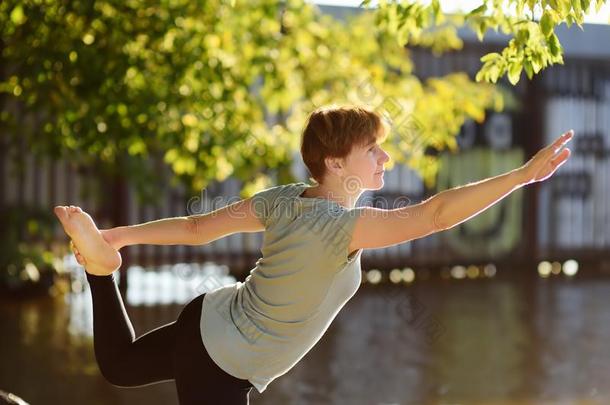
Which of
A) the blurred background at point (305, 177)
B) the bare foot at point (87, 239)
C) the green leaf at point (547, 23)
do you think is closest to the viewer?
the bare foot at point (87, 239)

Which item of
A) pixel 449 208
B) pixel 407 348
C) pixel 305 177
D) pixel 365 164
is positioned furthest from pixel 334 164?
pixel 305 177

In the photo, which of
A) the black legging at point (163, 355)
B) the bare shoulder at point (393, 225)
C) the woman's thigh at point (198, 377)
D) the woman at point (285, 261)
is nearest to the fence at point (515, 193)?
the black legging at point (163, 355)

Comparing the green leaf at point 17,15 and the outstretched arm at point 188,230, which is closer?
the outstretched arm at point 188,230

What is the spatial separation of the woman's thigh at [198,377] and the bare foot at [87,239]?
30 cm

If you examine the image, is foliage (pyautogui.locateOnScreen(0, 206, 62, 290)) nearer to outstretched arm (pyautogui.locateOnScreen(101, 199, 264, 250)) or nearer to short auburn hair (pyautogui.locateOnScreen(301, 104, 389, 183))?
outstretched arm (pyautogui.locateOnScreen(101, 199, 264, 250))

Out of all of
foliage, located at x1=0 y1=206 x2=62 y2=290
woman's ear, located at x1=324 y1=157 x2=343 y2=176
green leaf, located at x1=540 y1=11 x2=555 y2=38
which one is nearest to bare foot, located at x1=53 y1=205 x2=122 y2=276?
woman's ear, located at x1=324 y1=157 x2=343 y2=176

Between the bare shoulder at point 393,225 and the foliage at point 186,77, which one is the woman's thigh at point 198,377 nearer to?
the bare shoulder at point 393,225

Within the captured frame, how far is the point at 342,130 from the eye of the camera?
3000mm

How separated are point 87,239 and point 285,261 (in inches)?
23.0

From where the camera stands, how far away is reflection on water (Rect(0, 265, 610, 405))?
6102 mm

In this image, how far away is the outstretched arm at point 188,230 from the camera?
3205mm

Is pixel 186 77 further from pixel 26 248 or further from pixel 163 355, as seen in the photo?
pixel 26 248

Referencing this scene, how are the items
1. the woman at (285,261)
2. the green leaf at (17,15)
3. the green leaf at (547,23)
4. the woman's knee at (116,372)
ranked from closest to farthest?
the woman at (285,261)
the woman's knee at (116,372)
the green leaf at (547,23)
the green leaf at (17,15)

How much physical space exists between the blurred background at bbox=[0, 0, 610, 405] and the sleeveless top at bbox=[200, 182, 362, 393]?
1003mm
